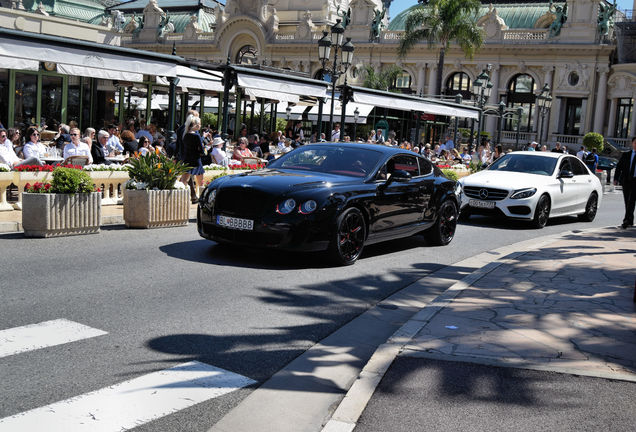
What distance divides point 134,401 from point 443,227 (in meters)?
8.24

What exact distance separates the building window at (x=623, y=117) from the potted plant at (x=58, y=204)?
62.0m

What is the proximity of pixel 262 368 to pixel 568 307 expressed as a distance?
3.61 metres

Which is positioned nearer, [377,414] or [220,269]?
[377,414]

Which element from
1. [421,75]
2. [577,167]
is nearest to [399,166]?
[577,167]

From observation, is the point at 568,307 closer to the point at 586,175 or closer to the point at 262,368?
the point at 262,368

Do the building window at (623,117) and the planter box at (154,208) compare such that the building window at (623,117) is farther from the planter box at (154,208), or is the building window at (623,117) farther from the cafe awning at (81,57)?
the planter box at (154,208)

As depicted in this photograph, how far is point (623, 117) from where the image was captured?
65188 millimetres

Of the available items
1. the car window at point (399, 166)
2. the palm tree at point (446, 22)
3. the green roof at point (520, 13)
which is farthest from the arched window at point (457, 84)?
the car window at point (399, 166)

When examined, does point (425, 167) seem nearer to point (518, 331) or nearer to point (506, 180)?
point (506, 180)

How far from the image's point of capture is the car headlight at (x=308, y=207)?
9031 mm

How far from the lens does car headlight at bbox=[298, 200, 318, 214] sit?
29.6ft

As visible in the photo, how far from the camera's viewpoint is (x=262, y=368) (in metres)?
5.45

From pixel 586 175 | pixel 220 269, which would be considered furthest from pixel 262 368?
pixel 586 175

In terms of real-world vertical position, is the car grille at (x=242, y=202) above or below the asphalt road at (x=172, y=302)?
above
